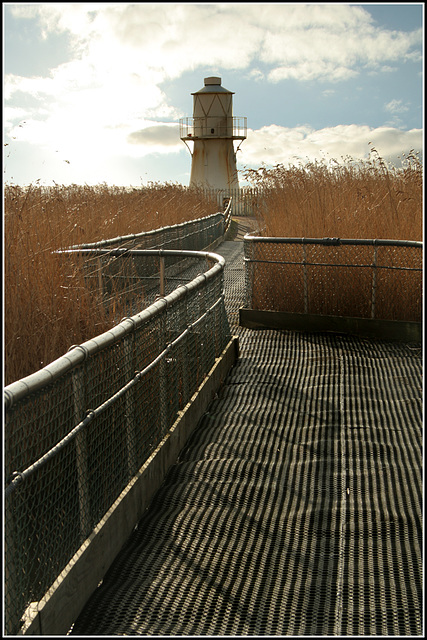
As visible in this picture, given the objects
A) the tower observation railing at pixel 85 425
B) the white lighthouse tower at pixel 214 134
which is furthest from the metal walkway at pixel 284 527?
the white lighthouse tower at pixel 214 134

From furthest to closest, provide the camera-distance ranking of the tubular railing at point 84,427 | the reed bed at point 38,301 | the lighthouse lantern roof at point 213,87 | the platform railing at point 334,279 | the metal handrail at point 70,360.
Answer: the lighthouse lantern roof at point 213,87 → the platform railing at point 334,279 → the reed bed at point 38,301 → the tubular railing at point 84,427 → the metal handrail at point 70,360

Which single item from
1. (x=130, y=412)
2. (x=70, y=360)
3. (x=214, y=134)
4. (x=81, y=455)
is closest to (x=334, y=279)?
(x=130, y=412)

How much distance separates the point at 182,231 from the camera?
12.8 metres

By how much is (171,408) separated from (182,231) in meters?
8.50

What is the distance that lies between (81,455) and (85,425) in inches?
6.2

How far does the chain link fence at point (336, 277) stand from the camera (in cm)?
803

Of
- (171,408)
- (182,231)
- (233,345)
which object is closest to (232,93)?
(182,231)

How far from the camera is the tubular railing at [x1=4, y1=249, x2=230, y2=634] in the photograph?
2.49 meters

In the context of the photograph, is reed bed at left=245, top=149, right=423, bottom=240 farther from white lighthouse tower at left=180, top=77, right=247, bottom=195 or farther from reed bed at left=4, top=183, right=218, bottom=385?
white lighthouse tower at left=180, top=77, right=247, bottom=195

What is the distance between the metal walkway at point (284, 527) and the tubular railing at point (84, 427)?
0.32m

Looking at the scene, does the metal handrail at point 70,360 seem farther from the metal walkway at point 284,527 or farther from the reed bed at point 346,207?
the reed bed at point 346,207

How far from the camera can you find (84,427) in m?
2.88

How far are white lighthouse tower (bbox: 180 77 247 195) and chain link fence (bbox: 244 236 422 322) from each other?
83.9 feet

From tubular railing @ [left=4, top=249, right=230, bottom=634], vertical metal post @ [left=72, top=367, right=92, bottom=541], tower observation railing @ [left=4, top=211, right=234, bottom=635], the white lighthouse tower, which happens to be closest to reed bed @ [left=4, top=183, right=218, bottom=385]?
tower observation railing @ [left=4, top=211, right=234, bottom=635]
